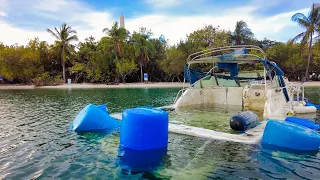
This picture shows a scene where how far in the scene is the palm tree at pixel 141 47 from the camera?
1962 inches

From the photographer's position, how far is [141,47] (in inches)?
1972

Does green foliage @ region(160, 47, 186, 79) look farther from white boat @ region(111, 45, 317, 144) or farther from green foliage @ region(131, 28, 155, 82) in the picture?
white boat @ region(111, 45, 317, 144)

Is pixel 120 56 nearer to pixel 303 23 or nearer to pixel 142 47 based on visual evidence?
pixel 142 47

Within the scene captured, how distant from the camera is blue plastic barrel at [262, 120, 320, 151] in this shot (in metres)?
7.39

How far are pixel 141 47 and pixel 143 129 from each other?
145ft

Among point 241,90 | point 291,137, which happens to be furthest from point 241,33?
point 291,137

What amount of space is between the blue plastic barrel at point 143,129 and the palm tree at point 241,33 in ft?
178

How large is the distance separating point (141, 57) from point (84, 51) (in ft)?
40.8

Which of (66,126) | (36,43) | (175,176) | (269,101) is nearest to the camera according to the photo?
(175,176)

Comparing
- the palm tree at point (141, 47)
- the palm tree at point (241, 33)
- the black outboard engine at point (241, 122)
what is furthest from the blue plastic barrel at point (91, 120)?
the palm tree at point (241, 33)

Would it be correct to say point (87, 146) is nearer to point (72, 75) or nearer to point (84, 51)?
point (84, 51)

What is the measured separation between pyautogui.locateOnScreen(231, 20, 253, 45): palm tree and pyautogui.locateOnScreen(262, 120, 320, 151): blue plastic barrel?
5251 cm

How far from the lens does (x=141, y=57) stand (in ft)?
168

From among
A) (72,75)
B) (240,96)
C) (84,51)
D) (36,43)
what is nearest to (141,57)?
(84,51)
